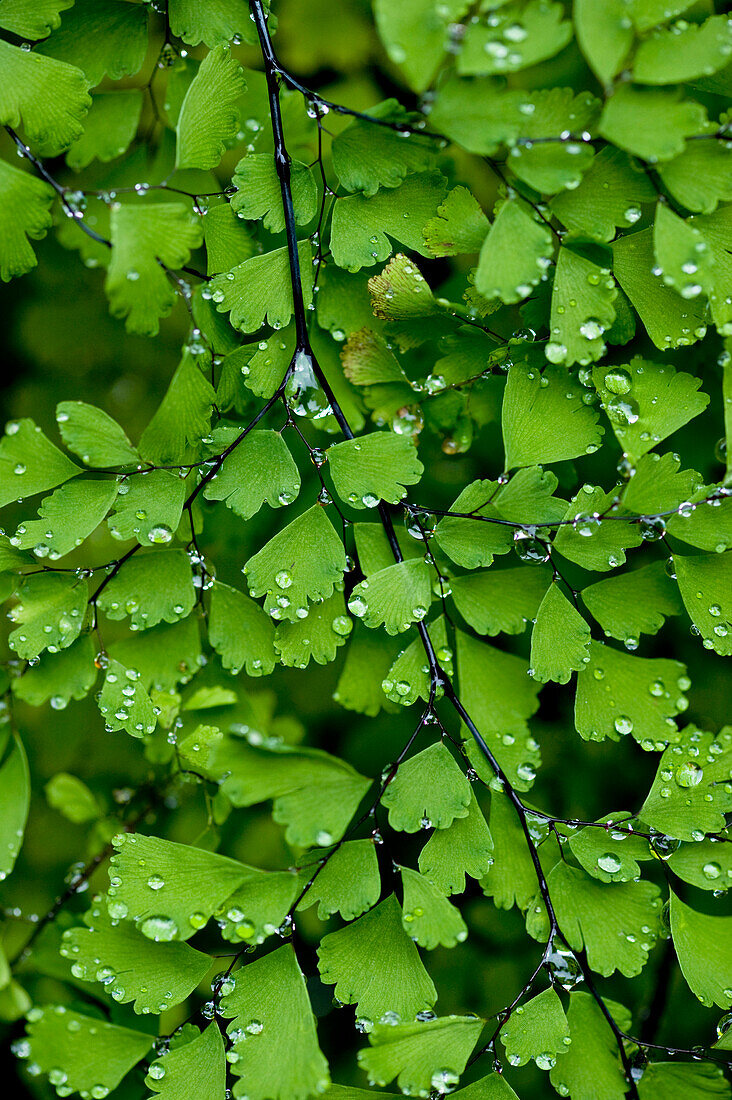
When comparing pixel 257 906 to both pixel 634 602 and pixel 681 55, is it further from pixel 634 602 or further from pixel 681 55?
pixel 681 55

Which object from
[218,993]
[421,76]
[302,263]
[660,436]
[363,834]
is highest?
[421,76]

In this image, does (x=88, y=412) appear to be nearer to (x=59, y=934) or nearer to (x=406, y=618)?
(x=406, y=618)

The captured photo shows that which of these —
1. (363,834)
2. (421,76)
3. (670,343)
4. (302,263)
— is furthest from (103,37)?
(363,834)

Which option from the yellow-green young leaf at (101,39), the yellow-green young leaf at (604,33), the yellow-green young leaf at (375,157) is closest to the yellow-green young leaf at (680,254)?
the yellow-green young leaf at (604,33)

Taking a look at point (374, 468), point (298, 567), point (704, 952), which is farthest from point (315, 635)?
point (704, 952)

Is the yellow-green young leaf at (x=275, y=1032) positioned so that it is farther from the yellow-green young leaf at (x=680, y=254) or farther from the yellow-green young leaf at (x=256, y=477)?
the yellow-green young leaf at (x=680, y=254)

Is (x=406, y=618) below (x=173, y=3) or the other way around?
below

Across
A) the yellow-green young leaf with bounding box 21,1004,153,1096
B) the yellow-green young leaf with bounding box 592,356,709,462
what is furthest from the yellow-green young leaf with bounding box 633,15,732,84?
the yellow-green young leaf with bounding box 21,1004,153,1096
